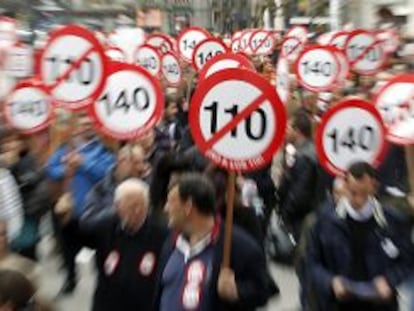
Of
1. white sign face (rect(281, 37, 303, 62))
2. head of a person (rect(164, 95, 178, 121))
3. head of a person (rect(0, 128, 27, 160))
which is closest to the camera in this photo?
head of a person (rect(0, 128, 27, 160))

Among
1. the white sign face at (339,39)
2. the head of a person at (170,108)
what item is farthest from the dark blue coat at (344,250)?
the white sign face at (339,39)

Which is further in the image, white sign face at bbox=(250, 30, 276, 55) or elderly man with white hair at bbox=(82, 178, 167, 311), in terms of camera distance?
white sign face at bbox=(250, 30, 276, 55)

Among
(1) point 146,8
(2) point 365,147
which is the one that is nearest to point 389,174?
(2) point 365,147

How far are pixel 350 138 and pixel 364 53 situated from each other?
680cm

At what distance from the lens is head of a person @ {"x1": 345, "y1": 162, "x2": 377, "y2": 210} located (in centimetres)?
499

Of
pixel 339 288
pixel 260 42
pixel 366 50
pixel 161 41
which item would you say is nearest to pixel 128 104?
pixel 339 288

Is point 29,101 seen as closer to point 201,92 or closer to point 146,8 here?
point 201,92

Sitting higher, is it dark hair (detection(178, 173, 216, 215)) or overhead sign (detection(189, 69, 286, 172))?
overhead sign (detection(189, 69, 286, 172))

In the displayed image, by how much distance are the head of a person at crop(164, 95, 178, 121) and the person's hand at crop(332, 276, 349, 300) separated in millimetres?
6383

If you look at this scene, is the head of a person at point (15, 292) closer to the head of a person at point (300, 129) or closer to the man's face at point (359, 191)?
the man's face at point (359, 191)

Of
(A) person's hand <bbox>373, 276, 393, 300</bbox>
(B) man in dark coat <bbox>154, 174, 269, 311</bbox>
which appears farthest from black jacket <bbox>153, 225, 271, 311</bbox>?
(A) person's hand <bbox>373, 276, 393, 300</bbox>

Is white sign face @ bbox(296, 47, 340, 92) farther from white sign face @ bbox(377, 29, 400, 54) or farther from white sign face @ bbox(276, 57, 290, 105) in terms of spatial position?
white sign face @ bbox(377, 29, 400, 54)

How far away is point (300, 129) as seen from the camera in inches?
317

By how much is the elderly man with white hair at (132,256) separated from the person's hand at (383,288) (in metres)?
1.29
